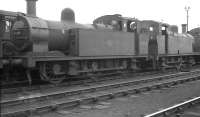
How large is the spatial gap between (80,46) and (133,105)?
500 cm

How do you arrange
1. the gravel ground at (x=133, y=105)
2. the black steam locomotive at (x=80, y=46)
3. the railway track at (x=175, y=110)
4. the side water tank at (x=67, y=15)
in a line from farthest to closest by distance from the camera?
the side water tank at (x=67, y=15)
the black steam locomotive at (x=80, y=46)
the gravel ground at (x=133, y=105)
the railway track at (x=175, y=110)

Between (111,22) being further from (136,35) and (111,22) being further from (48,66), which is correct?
(48,66)

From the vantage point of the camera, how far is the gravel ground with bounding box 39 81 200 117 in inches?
257

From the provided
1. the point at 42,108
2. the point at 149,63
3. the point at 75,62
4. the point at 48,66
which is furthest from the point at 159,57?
the point at 42,108

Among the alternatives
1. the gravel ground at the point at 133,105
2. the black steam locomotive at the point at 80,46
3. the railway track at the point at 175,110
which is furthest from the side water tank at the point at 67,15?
the railway track at the point at 175,110

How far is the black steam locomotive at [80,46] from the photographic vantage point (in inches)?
412

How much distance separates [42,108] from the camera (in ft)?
21.5

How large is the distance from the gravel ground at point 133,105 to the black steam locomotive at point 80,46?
3.50 meters

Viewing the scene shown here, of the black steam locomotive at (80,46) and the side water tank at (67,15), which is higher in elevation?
→ the side water tank at (67,15)

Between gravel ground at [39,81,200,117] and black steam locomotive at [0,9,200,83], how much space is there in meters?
3.50

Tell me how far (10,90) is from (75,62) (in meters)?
3.25

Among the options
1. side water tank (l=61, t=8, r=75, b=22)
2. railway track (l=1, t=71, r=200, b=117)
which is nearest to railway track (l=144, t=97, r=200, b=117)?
railway track (l=1, t=71, r=200, b=117)

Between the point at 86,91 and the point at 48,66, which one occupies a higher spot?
the point at 48,66

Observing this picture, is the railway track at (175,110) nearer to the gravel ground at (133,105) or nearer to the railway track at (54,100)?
the gravel ground at (133,105)
